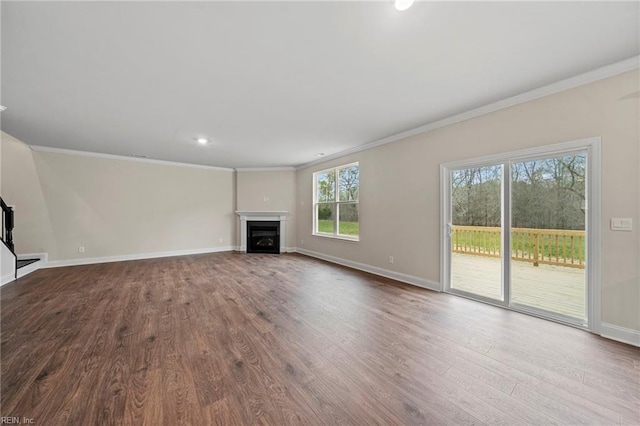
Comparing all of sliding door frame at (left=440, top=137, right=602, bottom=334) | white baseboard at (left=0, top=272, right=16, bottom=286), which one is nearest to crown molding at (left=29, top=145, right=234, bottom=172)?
white baseboard at (left=0, top=272, right=16, bottom=286)

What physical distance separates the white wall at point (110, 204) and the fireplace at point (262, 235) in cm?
68

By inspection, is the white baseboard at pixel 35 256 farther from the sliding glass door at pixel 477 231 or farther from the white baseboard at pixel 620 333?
the white baseboard at pixel 620 333

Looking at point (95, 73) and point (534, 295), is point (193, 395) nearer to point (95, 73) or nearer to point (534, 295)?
point (95, 73)

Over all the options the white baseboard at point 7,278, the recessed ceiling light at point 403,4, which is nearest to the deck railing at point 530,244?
the recessed ceiling light at point 403,4

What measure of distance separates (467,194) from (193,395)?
3790 millimetres

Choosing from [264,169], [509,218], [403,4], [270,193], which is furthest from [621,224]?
[264,169]

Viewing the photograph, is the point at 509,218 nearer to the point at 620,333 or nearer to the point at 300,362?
the point at 620,333

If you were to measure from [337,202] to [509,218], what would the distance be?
349cm

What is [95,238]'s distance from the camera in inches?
221

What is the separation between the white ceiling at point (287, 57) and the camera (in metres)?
1.68

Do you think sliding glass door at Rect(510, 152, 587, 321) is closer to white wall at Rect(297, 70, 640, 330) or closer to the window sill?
white wall at Rect(297, 70, 640, 330)

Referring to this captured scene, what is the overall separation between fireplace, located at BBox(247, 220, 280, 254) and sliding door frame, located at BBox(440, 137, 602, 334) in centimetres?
482

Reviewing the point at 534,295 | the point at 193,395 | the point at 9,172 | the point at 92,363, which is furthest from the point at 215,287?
the point at 9,172

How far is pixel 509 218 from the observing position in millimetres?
3059
